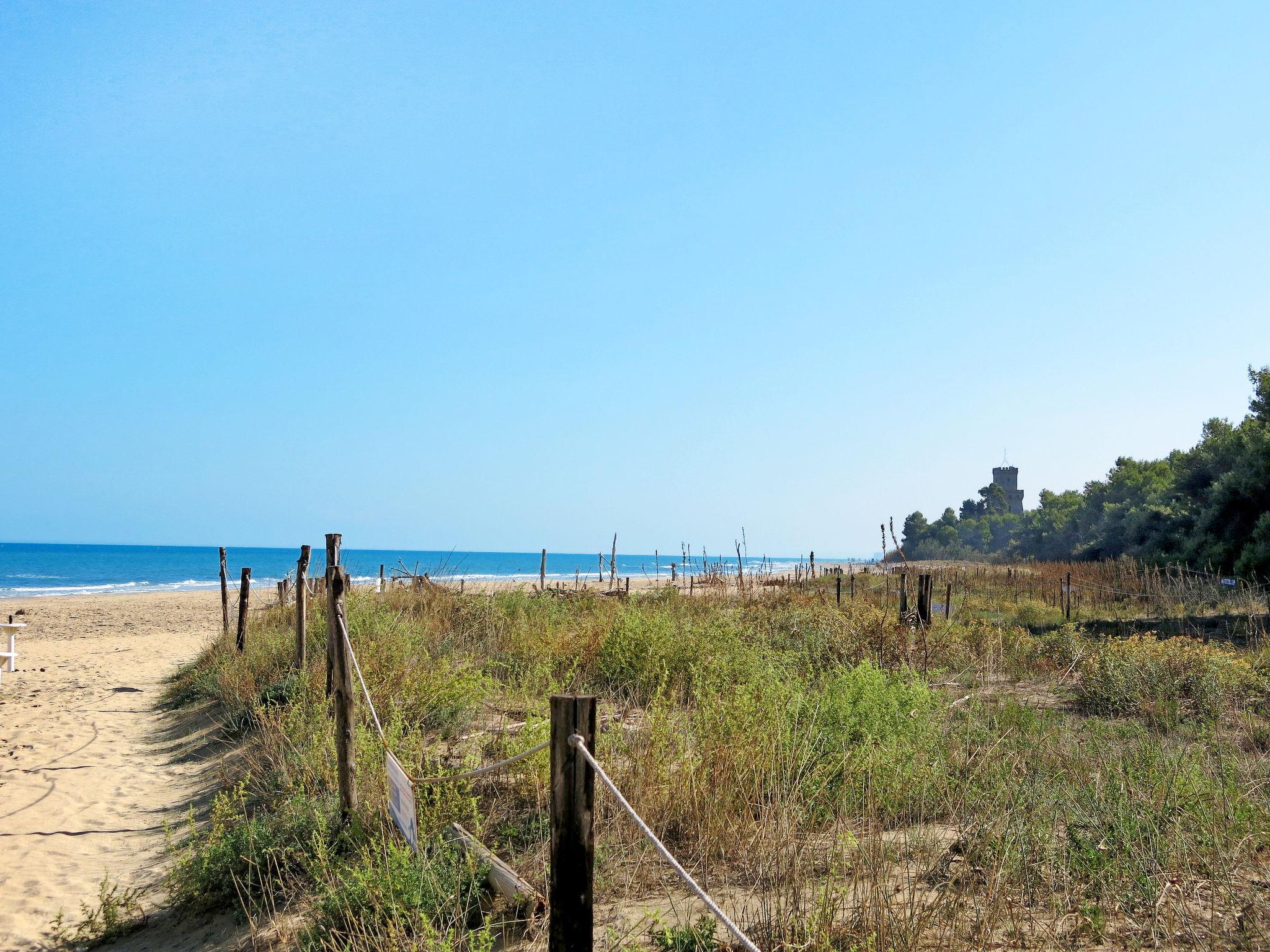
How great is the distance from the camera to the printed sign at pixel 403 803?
349cm

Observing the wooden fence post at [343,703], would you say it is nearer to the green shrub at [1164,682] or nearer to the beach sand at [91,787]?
the beach sand at [91,787]

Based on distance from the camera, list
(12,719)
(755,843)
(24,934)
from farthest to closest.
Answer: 1. (12,719)
2. (24,934)
3. (755,843)

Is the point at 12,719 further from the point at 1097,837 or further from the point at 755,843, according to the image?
the point at 1097,837

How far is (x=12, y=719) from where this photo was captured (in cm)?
991

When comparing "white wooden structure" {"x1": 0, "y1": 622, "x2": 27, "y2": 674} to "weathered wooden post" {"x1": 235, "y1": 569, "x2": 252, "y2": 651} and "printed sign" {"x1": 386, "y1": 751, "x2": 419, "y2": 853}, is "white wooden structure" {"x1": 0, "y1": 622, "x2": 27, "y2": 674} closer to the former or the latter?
"weathered wooden post" {"x1": 235, "y1": 569, "x2": 252, "y2": 651}

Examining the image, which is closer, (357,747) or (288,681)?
(357,747)

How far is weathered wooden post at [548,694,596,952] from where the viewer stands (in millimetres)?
2549

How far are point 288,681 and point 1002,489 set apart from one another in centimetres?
9702

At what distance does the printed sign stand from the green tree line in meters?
19.9

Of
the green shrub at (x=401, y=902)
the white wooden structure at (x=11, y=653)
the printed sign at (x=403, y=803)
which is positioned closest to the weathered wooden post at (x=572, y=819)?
the green shrub at (x=401, y=902)

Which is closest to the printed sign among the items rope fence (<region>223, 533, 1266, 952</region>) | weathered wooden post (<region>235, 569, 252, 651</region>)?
rope fence (<region>223, 533, 1266, 952</region>)

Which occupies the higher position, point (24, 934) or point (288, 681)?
point (288, 681)

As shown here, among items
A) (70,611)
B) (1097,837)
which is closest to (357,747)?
(1097,837)

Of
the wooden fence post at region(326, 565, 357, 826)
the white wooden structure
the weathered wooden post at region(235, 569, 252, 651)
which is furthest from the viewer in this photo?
the white wooden structure
